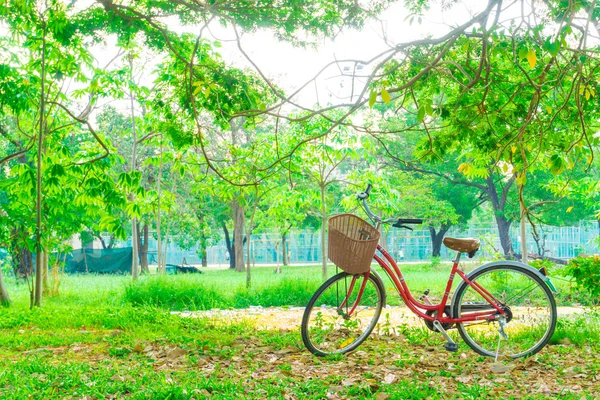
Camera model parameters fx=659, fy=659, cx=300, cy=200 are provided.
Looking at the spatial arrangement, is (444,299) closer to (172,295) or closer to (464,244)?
(464,244)

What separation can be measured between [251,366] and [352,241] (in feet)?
3.29

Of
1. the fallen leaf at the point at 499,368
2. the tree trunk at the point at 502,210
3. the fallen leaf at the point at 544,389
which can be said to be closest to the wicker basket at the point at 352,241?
the fallen leaf at the point at 499,368

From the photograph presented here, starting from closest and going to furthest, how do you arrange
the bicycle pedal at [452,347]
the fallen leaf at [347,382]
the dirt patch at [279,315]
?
the fallen leaf at [347,382]
the bicycle pedal at [452,347]
the dirt patch at [279,315]

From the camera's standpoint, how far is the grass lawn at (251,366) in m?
3.46

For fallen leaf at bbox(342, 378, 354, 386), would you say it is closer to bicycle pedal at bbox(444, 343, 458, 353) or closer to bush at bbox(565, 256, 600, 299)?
bicycle pedal at bbox(444, 343, 458, 353)

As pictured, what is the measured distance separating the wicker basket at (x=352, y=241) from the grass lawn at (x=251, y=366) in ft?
2.10

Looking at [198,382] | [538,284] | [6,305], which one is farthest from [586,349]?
[6,305]

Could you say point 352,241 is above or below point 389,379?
above

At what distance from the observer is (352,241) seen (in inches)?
161

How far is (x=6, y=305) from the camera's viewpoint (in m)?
8.04

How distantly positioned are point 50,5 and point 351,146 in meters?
4.77

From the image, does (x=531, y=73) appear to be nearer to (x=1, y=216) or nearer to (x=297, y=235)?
(x=1, y=216)

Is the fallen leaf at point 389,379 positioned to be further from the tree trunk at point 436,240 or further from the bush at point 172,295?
the tree trunk at point 436,240

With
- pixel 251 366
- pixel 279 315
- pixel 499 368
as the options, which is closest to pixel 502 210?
pixel 279 315
